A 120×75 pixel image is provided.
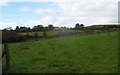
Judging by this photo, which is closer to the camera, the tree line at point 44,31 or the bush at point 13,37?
the bush at point 13,37

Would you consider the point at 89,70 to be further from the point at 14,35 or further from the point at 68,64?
the point at 14,35

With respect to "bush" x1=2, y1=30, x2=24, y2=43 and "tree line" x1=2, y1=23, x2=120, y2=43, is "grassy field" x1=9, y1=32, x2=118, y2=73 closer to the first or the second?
"bush" x1=2, y1=30, x2=24, y2=43

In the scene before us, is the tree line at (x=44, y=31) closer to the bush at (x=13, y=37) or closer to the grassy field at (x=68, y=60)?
the bush at (x=13, y=37)

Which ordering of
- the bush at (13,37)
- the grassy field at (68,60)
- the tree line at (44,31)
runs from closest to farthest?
1. the grassy field at (68,60)
2. the bush at (13,37)
3. the tree line at (44,31)

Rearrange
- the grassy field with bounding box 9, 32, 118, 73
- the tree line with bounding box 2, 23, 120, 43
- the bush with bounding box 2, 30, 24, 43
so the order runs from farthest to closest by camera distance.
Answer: the tree line with bounding box 2, 23, 120, 43 → the bush with bounding box 2, 30, 24, 43 → the grassy field with bounding box 9, 32, 118, 73

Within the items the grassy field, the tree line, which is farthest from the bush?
the grassy field

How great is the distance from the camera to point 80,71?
14.3 meters

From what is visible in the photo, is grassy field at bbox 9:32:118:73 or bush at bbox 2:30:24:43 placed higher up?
bush at bbox 2:30:24:43

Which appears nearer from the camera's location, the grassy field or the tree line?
the grassy field

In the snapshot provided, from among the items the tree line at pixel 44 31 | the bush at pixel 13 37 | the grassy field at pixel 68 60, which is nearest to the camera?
the grassy field at pixel 68 60

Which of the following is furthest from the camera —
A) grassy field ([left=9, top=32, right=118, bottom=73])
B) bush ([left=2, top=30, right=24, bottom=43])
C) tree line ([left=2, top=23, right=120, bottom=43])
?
tree line ([left=2, top=23, right=120, bottom=43])

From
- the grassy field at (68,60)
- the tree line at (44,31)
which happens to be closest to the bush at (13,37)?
the tree line at (44,31)

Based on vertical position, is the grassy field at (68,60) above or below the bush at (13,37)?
below

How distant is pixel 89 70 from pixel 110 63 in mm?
2075
